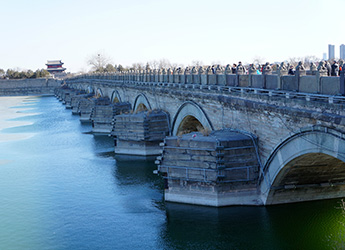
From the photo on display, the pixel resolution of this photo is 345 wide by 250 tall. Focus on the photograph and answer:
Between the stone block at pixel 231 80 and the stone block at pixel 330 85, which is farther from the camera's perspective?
the stone block at pixel 231 80

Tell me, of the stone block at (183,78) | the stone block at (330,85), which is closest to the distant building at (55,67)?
the stone block at (183,78)

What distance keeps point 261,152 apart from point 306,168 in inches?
80.5

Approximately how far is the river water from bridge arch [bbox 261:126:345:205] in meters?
0.51

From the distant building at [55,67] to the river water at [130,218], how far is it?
138609 mm

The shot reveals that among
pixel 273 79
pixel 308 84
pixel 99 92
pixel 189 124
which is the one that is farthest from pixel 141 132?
pixel 99 92

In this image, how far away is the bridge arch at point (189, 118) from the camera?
23.1 metres

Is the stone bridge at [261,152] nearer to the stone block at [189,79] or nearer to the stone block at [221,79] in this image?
the stone block at [221,79]

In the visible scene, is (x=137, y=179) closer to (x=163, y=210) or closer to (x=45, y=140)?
(x=163, y=210)

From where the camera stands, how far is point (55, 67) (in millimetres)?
162000

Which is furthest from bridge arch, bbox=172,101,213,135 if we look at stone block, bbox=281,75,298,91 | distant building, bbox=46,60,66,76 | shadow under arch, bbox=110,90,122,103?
distant building, bbox=46,60,66,76

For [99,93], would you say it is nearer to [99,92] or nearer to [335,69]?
[99,92]

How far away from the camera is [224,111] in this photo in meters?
20.3

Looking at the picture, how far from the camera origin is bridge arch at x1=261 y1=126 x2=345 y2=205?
511 inches

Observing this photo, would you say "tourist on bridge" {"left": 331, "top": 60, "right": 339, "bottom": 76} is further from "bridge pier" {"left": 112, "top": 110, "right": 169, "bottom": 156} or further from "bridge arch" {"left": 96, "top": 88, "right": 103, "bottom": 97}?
"bridge arch" {"left": 96, "top": 88, "right": 103, "bottom": 97}
